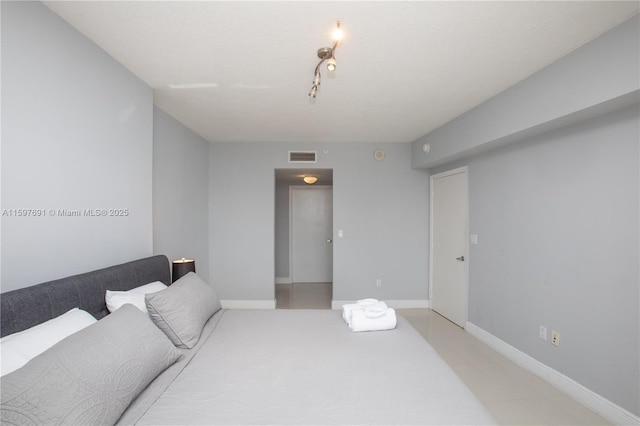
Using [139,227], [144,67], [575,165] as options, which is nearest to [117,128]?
[144,67]

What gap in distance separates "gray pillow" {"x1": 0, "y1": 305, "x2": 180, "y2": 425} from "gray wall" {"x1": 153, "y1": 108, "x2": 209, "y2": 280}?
69.9 inches

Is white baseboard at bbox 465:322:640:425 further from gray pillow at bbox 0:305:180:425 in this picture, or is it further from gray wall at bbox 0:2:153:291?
gray wall at bbox 0:2:153:291

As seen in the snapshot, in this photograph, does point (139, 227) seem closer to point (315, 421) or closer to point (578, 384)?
point (315, 421)

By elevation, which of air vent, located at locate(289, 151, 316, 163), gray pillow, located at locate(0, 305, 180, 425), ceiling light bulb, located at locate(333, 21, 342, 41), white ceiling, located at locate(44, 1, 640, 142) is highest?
white ceiling, located at locate(44, 1, 640, 142)

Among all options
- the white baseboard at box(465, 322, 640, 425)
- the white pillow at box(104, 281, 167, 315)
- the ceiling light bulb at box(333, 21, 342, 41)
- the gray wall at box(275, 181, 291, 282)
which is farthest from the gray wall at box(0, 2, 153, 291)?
the gray wall at box(275, 181, 291, 282)

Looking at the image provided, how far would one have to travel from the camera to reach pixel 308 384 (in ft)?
4.17

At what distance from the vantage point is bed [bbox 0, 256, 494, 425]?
0.90 m

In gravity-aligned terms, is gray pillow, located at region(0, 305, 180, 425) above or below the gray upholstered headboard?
below

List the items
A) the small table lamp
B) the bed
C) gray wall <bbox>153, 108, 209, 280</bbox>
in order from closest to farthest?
the bed → the small table lamp → gray wall <bbox>153, 108, 209, 280</bbox>

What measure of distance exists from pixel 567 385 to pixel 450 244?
191 centimetres

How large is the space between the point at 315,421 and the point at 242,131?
136 inches

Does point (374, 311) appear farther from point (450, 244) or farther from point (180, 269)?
point (450, 244)

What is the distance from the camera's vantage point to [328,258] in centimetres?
620

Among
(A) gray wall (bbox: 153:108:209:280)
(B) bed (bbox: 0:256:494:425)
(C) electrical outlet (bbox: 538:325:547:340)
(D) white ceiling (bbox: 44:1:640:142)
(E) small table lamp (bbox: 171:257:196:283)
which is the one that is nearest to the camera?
(B) bed (bbox: 0:256:494:425)
